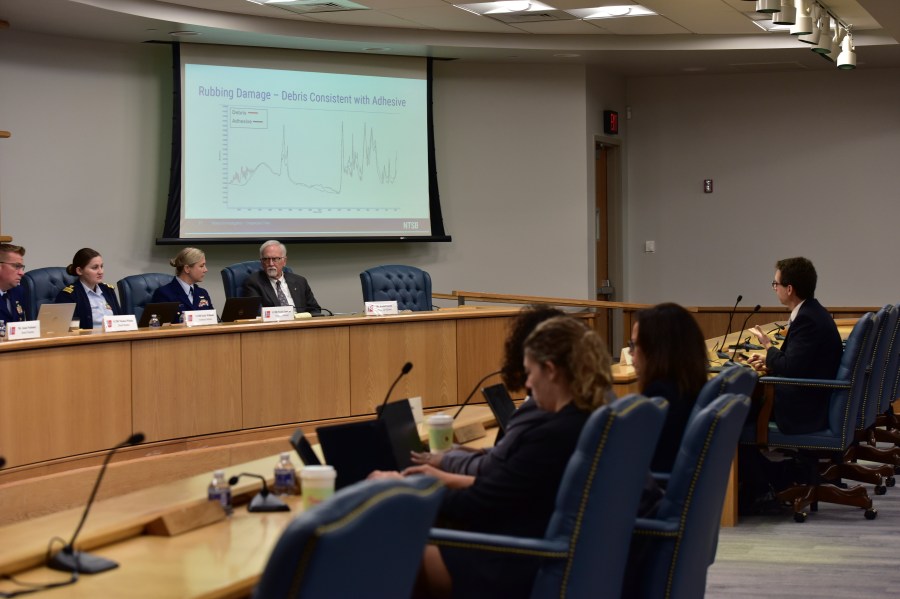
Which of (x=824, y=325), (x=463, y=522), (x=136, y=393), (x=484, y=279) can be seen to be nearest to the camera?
(x=463, y=522)

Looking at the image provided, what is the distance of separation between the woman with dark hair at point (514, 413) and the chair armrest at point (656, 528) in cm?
37

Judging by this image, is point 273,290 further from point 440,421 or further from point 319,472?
point 319,472

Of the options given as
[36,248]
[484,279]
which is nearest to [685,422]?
[36,248]

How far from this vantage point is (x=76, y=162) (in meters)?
8.14

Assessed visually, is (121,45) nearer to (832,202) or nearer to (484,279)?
(484,279)

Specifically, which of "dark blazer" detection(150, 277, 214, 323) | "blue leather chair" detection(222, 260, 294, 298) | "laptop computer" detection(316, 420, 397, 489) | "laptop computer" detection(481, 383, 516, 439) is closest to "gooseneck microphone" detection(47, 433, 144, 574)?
"laptop computer" detection(316, 420, 397, 489)

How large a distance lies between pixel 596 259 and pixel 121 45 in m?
4.85

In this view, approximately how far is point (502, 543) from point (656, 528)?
50cm

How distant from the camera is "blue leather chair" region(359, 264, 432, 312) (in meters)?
8.09

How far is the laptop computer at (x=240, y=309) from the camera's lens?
21.1ft

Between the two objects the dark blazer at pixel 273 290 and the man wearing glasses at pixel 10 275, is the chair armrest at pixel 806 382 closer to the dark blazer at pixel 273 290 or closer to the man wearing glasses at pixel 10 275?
the dark blazer at pixel 273 290

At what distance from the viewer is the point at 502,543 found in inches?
95.0

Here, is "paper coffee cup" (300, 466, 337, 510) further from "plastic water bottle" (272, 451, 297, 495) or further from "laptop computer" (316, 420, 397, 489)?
"plastic water bottle" (272, 451, 297, 495)

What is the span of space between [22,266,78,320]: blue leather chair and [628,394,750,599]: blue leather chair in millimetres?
4844
